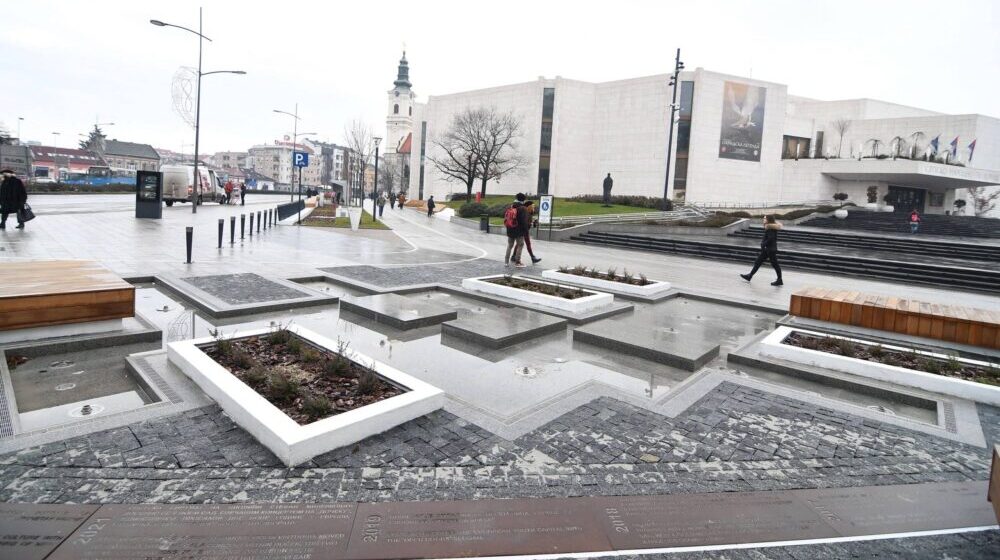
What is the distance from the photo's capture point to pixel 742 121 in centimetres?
5353

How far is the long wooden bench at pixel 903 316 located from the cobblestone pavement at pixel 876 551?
573 centimetres

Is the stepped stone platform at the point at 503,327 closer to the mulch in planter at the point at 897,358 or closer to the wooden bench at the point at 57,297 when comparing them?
the mulch in planter at the point at 897,358

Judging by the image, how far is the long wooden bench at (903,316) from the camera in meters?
7.79

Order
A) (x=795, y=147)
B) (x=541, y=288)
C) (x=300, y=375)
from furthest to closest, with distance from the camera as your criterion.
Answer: (x=795, y=147), (x=541, y=288), (x=300, y=375)

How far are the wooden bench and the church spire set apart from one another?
118539 millimetres

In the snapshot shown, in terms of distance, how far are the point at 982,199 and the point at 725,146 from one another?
31.5m

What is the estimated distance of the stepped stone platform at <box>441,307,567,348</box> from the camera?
755cm

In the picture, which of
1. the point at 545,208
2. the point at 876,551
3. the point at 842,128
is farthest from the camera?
the point at 842,128

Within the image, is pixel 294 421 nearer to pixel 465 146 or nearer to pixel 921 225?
pixel 921 225

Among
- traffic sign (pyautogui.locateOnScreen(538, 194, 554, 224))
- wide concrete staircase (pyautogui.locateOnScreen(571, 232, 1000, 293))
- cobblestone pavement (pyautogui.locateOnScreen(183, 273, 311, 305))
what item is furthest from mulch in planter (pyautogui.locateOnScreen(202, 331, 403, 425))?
traffic sign (pyautogui.locateOnScreen(538, 194, 554, 224))

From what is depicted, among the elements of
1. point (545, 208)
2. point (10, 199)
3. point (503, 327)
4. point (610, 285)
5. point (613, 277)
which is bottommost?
point (503, 327)

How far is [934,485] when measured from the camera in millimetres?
4121

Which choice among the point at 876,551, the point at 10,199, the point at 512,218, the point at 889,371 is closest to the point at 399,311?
the point at 889,371

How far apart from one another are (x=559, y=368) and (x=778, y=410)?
2.38m
